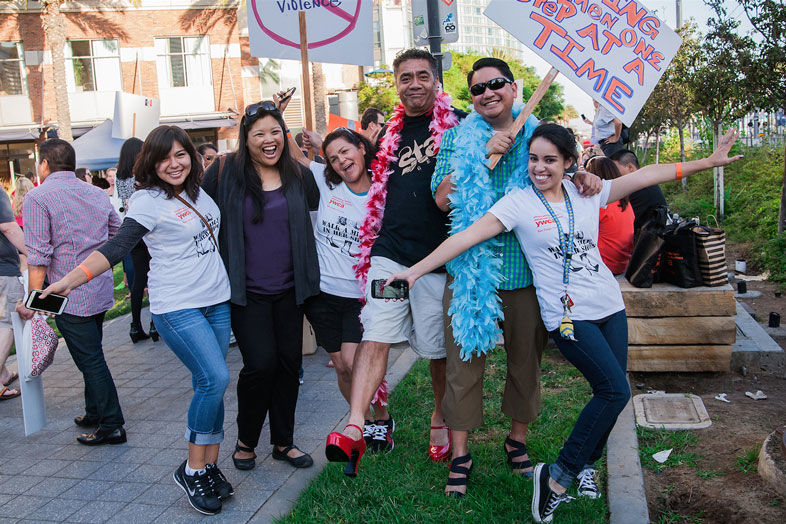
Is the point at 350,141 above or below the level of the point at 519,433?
above

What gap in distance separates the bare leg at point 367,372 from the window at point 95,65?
2735 centimetres

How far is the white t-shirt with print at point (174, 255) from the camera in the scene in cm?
362

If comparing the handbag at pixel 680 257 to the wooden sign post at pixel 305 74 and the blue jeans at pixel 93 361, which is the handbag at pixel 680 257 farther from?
the blue jeans at pixel 93 361

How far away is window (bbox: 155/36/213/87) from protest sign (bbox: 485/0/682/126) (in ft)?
88.9

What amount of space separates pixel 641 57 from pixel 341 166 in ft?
5.67

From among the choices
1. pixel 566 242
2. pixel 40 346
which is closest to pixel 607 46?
pixel 566 242

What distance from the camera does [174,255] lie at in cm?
367

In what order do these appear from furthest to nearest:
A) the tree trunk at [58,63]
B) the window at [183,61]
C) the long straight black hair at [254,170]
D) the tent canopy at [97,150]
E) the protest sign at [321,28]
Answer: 1. the window at [183,61]
2. the tree trunk at [58,63]
3. the tent canopy at [97,150]
4. the protest sign at [321,28]
5. the long straight black hair at [254,170]

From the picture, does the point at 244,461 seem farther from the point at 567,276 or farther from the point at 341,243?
the point at 567,276

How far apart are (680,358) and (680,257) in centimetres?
78

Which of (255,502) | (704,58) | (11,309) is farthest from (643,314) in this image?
(704,58)

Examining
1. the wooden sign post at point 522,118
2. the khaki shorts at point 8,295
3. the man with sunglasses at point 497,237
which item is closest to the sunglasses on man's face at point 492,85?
the man with sunglasses at point 497,237

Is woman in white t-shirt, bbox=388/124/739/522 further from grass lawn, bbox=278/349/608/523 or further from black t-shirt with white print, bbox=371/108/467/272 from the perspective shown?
black t-shirt with white print, bbox=371/108/467/272

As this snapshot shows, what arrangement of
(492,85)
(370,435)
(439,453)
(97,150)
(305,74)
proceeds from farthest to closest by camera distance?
(97,150), (305,74), (370,435), (439,453), (492,85)
